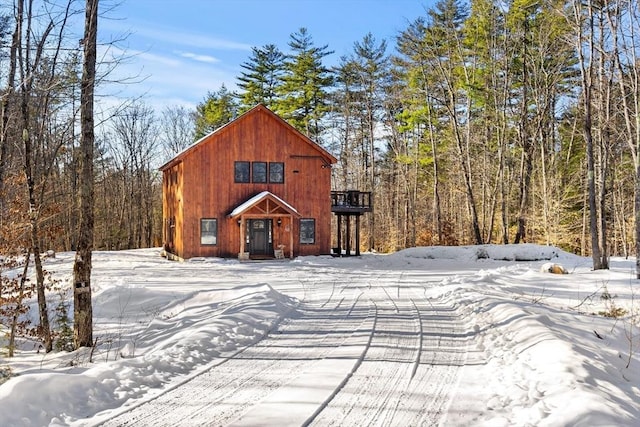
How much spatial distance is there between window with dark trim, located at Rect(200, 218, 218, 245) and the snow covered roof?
103cm

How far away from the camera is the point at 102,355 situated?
764cm

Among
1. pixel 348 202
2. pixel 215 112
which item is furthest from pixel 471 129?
pixel 215 112

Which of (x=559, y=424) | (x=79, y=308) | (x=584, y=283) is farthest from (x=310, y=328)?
(x=584, y=283)

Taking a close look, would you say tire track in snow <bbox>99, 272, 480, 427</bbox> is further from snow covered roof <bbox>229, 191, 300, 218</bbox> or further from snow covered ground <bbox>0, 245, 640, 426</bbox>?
snow covered roof <bbox>229, 191, 300, 218</bbox>

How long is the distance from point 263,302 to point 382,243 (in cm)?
2716

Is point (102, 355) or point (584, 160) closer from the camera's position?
point (102, 355)

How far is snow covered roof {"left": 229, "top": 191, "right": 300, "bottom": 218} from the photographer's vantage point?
915 inches

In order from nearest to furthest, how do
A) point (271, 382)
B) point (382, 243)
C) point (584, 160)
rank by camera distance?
point (271, 382) < point (584, 160) < point (382, 243)

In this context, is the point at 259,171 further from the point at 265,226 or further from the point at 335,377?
the point at 335,377

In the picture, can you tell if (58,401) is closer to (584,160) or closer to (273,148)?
(273,148)

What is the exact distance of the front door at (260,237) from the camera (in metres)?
24.4

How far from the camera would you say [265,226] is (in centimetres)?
2466

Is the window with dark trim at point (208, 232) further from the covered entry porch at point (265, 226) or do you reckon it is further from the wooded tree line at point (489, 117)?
the wooded tree line at point (489, 117)

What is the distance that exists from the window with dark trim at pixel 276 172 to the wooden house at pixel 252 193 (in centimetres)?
5
